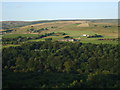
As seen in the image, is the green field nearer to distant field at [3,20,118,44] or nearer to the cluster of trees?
distant field at [3,20,118,44]

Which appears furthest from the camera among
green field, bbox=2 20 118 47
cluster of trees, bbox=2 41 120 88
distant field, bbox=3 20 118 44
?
distant field, bbox=3 20 118 44

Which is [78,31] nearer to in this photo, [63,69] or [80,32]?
[80,32]

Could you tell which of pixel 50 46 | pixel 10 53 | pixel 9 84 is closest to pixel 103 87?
pixel 9 84

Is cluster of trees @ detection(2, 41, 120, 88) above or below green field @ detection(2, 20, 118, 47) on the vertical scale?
below

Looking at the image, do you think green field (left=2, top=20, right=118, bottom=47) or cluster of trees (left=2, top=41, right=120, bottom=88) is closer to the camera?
cluster of trees (left=2, top=41, right=120, bottom=88)

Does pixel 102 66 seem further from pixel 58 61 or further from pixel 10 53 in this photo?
pixel 10 53

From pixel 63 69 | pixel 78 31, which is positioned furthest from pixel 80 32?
pixel 63 69

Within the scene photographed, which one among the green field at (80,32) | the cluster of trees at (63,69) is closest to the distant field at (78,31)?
the green field at (80,32)

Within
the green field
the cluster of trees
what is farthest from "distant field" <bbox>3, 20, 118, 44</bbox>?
the cluster of trees

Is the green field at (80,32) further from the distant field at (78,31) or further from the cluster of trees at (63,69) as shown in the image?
the cluster of trees at (63,69)
